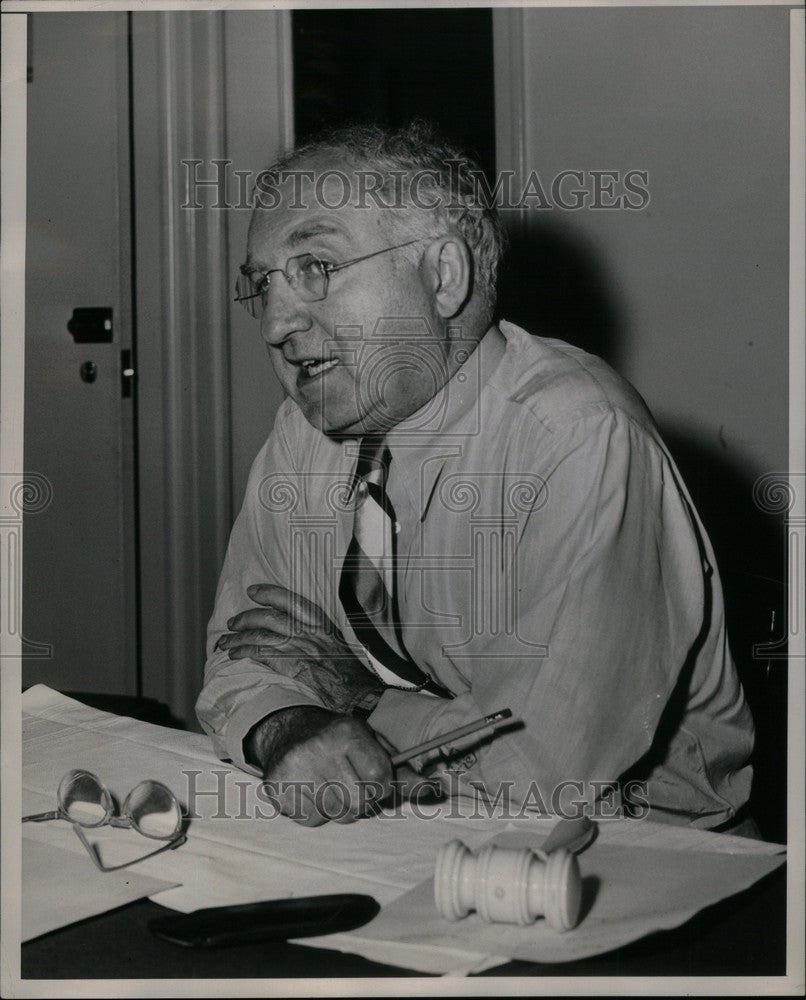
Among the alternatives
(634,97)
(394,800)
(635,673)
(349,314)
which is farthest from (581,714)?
(634,97)

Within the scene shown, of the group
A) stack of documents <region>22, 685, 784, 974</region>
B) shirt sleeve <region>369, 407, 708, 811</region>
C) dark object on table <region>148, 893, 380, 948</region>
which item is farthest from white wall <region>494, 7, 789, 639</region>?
dark object on table <region>148, 893, 380, 948</region>

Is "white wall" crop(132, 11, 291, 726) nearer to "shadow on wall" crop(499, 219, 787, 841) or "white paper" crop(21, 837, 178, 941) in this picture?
"shadow on wall" crop(499, 219, 787, 841)

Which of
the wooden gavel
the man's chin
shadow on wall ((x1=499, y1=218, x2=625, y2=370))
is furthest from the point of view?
shadow on wall ((x1=499, y1=218, x2=625, y2=370))

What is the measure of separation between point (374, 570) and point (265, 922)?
1.55 feet

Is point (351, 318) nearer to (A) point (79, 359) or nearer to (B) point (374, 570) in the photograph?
(B) point (374, 570)

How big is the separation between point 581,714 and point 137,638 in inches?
28.4

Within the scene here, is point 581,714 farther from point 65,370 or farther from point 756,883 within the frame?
point 65,370

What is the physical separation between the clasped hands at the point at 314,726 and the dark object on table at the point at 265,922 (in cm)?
16

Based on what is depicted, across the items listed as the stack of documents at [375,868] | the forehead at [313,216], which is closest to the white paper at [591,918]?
the stack of documents at [375,868]

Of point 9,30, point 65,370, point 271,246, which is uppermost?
point 9,30

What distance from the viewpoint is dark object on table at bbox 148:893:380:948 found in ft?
1.98

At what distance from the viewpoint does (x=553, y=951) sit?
0.60 metres
